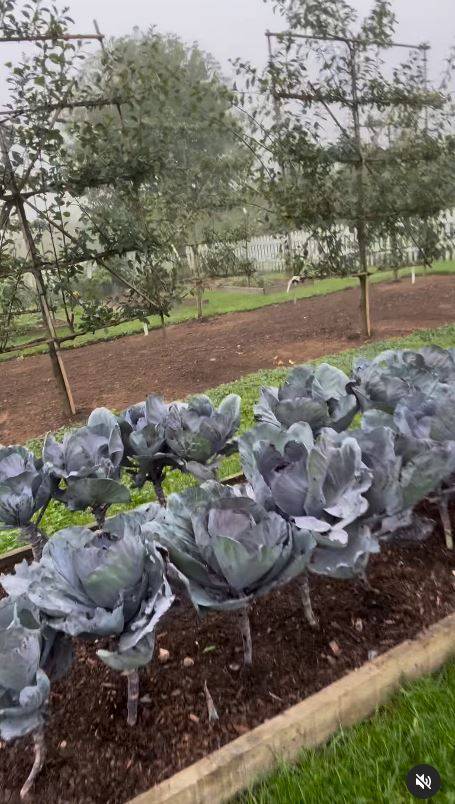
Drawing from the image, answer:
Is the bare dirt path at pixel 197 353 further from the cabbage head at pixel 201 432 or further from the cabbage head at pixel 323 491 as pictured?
the cabbage head at pixel 323 491

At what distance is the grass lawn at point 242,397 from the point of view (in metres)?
3.19

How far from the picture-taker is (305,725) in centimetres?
135

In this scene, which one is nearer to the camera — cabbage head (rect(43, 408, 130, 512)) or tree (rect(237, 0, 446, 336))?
cabbage head (rect(43, 408, 130, 512))

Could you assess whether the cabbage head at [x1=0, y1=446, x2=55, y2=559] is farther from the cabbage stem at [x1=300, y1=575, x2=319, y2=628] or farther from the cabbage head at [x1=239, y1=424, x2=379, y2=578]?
the cabbage stem at [x1=300, y1=575, x2=319, y2=628]

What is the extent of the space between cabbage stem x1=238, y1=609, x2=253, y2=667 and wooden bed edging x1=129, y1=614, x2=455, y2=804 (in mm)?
169

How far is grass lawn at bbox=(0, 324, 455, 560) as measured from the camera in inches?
126

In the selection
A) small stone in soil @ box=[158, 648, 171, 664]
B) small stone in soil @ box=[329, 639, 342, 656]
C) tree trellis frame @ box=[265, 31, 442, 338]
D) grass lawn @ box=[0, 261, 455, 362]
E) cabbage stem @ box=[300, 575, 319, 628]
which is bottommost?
grass lawn @ box=[0, 261, 455, 362]

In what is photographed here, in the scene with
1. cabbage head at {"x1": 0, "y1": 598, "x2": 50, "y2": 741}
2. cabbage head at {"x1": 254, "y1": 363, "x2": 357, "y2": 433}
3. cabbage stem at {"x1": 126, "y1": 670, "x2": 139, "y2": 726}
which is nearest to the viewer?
cabbage head at {"x1": 0, "y1": 598, "x2": 50, "y2": 741}

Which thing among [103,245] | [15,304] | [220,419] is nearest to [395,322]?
[103,245]

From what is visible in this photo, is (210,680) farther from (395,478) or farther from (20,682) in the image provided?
(395,478)

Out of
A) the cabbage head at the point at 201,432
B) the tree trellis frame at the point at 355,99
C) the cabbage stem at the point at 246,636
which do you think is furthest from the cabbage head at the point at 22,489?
the tree trellis frame at the point at 355,99

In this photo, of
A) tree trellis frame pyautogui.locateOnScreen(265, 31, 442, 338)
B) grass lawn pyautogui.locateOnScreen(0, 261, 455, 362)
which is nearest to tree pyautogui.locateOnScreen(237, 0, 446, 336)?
tree trellis frame pyautogui.locateOnScreen(265, 31, 442, 338)

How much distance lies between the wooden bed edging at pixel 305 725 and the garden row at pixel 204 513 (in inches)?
7.9

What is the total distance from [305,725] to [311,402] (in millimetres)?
897
